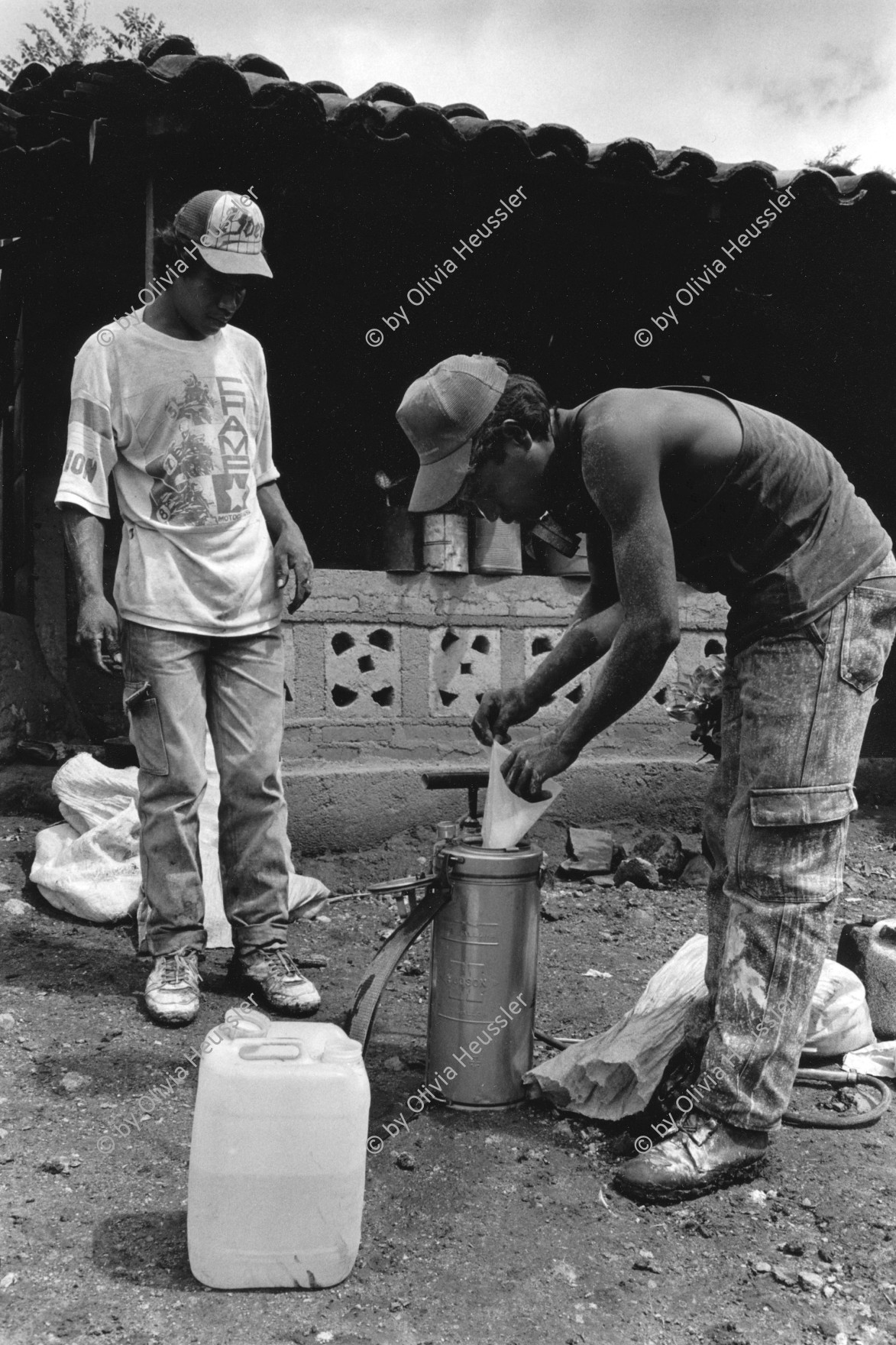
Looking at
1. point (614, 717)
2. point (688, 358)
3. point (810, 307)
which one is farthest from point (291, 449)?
point (614, 717)

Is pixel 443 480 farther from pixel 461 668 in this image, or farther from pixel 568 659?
pixel 461 668

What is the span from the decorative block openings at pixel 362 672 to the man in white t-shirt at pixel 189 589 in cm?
184

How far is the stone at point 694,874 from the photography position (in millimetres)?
5446

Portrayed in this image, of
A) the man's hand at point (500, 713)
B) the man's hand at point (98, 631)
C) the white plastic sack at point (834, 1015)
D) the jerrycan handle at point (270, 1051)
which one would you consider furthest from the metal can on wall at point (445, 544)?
the jerrycan handle at point (270, 1051)

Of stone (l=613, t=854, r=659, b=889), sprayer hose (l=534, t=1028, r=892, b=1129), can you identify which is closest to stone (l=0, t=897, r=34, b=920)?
sprayer hose (l=534, t=1028, r=892, b=1129)

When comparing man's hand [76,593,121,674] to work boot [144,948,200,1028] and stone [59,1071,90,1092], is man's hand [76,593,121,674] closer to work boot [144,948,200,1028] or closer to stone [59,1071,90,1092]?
work boot [144,948,200,1028]

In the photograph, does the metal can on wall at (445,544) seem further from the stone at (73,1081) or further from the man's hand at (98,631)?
the stone at (73,1081)

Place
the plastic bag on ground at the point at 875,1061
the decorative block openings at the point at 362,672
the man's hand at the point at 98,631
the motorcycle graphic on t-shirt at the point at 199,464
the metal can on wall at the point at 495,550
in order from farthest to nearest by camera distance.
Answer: the metal can on wall at the point at 495,550 → the decorative block openings at the point at 362,672 → the motorcycle graphic on t-shirt at the point at 199,464 → the man's hand at the point at 98,631 → the plastic bag on ground at the point at 875,1061

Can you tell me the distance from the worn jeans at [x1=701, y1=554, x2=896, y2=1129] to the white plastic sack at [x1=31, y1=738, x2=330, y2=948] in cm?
211

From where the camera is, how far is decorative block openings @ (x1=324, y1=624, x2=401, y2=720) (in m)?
5.49

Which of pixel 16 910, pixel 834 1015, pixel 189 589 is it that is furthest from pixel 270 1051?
pixel 16 910

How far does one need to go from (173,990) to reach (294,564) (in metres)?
1.38

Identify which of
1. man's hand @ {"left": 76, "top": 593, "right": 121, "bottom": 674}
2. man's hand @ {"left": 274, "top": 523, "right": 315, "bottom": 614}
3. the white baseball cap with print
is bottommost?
man's hand @ {"left": 76, "top": 593, "right": 121, "bottom": 674}

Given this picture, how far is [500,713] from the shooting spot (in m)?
3.07
